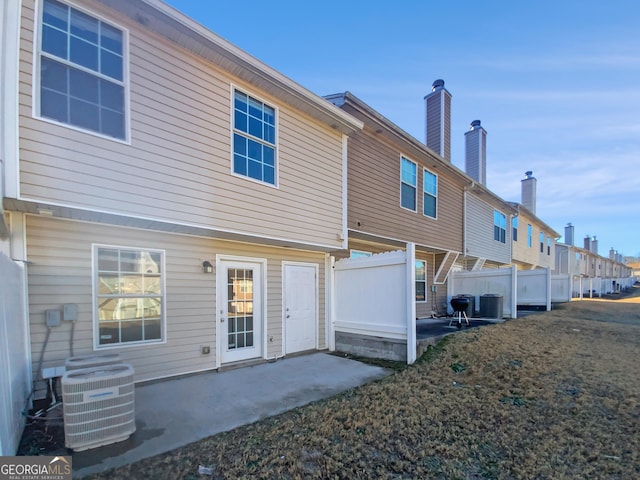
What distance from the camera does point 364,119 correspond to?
325 inches

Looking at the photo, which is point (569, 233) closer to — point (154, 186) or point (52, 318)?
point (154, 186)

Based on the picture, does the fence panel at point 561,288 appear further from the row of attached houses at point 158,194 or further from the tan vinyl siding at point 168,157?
the tan vinyl siding at point 168,157

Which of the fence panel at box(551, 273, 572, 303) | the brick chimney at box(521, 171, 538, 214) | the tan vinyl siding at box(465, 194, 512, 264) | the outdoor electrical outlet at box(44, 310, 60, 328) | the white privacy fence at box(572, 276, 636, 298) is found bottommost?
the white privacy fence at box(572, 276, 636, 298)

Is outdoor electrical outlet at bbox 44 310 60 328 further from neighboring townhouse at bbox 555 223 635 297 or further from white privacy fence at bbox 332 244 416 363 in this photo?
neighboring townhouse at bbox 555 223 635 297

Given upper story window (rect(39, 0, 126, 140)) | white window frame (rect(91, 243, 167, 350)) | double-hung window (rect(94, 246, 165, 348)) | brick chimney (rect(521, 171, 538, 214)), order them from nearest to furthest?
upper story window (rect(39, 0, 126, 140)) → white window frame (rect(91, 243, 167, 350)) → double-hung window (rect(94, 246, 165, 348)) → brick chimney (rect(521, 171, 538, 214))

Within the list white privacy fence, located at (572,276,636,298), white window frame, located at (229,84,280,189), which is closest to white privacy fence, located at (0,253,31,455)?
white window frame, located at (229,84,280,189)

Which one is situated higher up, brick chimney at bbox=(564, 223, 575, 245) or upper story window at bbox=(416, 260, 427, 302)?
brick chimney at bbox=(564, 223, 575, 245)

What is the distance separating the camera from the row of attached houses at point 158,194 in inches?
146

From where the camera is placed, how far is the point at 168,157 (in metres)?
4.71

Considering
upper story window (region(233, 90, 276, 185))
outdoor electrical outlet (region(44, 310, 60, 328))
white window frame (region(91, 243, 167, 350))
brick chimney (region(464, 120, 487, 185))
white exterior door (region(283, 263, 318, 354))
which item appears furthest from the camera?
brick chimney (region(464, 120, 487, 185))

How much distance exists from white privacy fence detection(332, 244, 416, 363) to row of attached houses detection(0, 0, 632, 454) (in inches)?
16.8

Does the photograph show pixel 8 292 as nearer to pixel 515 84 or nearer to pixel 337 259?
pixel 337 259

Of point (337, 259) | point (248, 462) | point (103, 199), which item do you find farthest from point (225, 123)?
point (248, 462)

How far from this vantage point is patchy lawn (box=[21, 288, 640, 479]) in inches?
114
